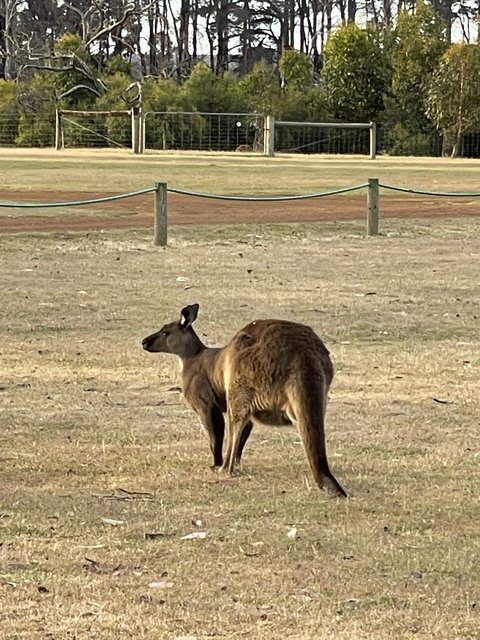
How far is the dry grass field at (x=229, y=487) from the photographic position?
4.67 m

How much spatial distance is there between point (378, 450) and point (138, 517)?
1700mm

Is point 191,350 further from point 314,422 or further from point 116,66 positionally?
point 116,66

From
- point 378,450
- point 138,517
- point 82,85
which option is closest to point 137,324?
point 378,450

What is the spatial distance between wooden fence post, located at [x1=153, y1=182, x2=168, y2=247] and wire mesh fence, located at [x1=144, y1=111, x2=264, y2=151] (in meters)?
37.3

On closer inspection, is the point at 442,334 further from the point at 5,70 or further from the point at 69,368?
the point at 5,70

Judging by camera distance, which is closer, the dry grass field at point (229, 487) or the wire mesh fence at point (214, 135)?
the dry grass field at point (229, 487)

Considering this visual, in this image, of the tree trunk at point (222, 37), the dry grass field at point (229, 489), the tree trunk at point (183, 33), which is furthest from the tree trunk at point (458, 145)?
the dry grass field at point (229, 489)

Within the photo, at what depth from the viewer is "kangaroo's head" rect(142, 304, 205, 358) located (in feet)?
23.3

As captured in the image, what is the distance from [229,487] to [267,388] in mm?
532

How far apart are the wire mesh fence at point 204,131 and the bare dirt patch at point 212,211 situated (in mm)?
26701

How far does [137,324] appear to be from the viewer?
36.9 feet

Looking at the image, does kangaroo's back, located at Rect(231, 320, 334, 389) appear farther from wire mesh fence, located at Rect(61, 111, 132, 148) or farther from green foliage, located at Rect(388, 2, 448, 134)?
green foliage, located at Rect(388, 2, 448, 134)

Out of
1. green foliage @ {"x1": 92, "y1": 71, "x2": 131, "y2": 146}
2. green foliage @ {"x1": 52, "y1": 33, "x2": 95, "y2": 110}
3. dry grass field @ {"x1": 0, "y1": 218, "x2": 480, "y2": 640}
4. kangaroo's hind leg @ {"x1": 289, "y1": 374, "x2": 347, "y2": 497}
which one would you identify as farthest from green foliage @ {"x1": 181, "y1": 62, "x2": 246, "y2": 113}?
kangaroo's hind leg @ {"x1": 289, "y1": 374, "x2": 347, "y2": 497}

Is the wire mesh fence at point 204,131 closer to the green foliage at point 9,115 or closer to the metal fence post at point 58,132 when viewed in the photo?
the metal fence post at point 58,132
